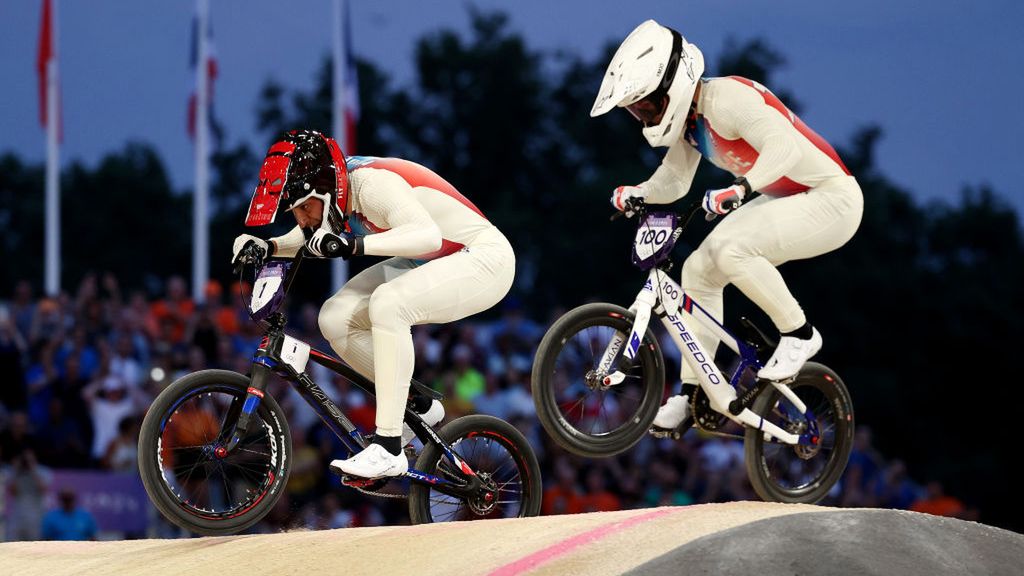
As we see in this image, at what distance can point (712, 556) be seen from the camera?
6078 mm

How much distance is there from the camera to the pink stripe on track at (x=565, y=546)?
261 inches

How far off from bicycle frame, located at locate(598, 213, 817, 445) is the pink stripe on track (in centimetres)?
159

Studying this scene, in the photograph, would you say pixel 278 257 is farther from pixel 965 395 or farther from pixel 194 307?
pixel 965 395

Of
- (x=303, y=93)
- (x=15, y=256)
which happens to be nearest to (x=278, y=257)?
(x=303, y=93)

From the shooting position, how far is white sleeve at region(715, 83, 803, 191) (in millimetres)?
8773

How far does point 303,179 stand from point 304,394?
128 centimetres

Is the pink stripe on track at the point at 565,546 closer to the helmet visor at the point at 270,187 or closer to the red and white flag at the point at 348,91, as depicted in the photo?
the helmet visor at the point at 270,187

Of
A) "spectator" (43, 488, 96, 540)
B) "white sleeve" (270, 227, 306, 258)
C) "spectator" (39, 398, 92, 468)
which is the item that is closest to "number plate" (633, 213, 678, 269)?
"white sleeve" (270, 227, 306, 258)

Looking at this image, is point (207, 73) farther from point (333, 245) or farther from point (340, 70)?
point (333, 245)

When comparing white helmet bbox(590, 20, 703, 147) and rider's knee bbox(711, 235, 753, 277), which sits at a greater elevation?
white helmet bbox(590, 20, 703, 147)

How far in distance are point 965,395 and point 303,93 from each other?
96.2 ft

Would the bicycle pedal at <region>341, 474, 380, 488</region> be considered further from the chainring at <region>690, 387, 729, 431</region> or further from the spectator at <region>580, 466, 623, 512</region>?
the spectator at <region>580, 466, 623, 512</region>

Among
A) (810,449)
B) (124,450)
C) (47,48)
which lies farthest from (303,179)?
(47,48)

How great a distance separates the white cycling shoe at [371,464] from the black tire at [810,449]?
2.59 meters
